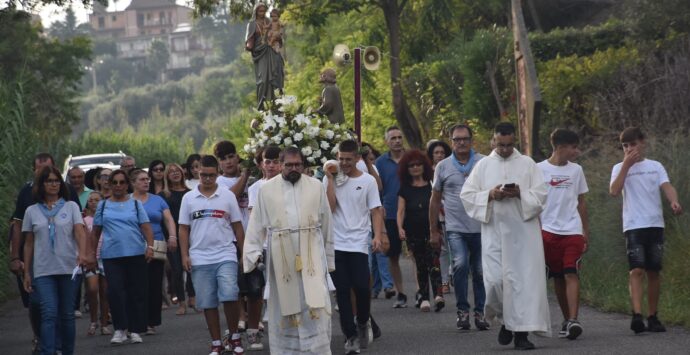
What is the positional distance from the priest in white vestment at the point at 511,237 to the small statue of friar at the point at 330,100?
519 cm

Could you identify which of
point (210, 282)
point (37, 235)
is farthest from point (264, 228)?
point (37, 235)

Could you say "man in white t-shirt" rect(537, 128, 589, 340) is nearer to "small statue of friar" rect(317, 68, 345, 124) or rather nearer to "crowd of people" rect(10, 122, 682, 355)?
"crowd of people" rect(10, 122, 682, 355)

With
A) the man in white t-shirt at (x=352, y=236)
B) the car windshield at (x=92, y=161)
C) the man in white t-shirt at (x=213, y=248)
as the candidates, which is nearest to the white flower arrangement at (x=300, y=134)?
the man in white t-shirt at (x=352, y=236)

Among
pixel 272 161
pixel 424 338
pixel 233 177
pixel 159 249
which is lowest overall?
pixel 424 338

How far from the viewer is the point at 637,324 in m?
13.0

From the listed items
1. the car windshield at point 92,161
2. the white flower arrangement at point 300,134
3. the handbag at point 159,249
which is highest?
the car windshield at point 92,161

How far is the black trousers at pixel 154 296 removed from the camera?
615 inches

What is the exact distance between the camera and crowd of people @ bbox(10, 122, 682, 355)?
1155cm

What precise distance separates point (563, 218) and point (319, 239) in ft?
8.82

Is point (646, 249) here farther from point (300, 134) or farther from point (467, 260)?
point (300, 134)

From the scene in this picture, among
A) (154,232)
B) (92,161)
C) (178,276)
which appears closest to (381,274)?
(178,276)

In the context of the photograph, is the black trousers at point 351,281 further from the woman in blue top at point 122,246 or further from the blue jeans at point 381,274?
the blue jeans at point 381,274

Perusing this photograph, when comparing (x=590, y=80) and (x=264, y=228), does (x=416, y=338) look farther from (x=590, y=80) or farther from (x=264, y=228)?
(x=590, y=80)

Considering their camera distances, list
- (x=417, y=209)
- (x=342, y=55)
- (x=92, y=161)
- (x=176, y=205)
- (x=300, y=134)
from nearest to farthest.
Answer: (x=300, y=134) → (x=417, y=209) → (x=176, y=205) → (x=342, y=55) → (x=92, y=161)
